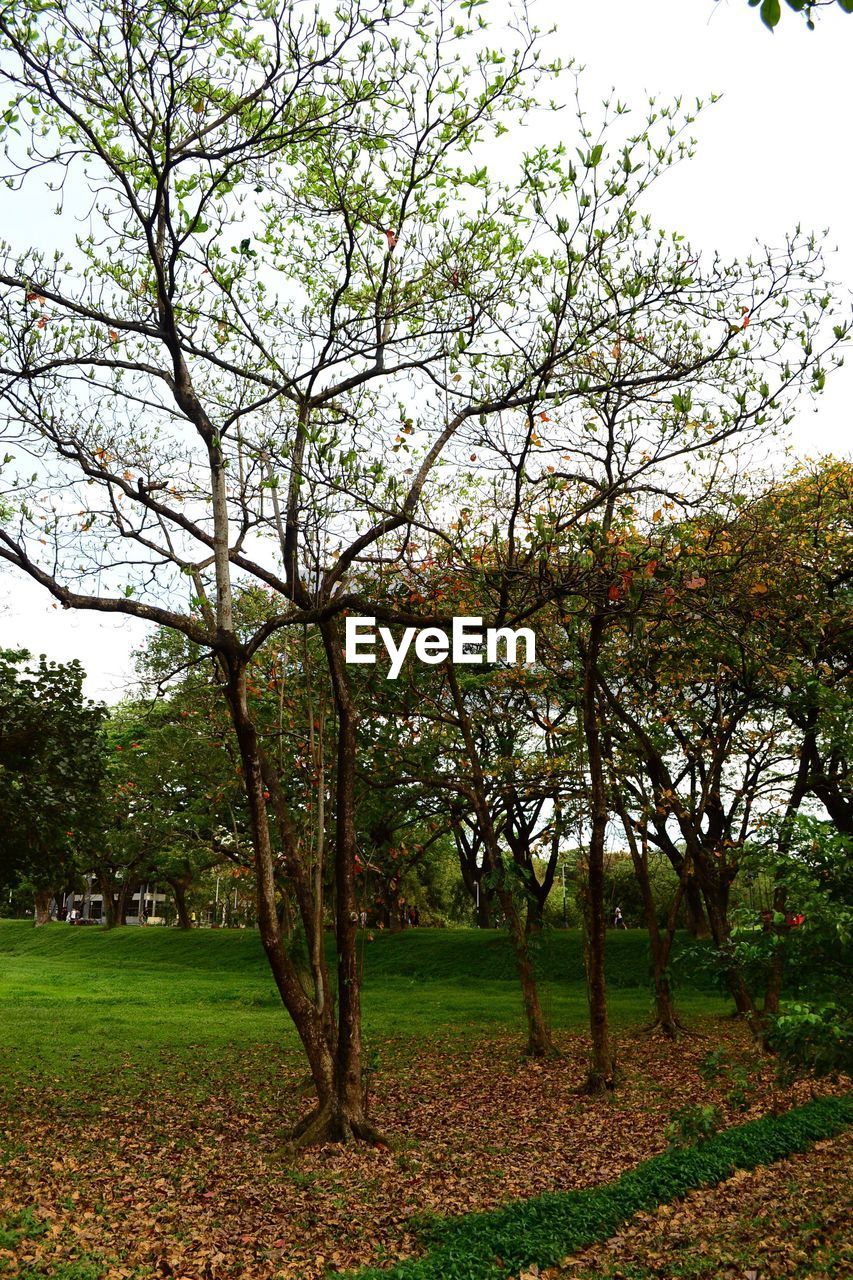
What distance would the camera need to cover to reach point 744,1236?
711 cm

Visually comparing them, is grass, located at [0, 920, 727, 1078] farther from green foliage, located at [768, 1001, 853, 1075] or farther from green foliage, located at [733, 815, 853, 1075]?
green foliage, located at [768, 1001, 853, 1075]

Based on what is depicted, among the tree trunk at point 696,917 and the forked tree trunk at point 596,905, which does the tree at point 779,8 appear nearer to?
the forked tree trunk at point 596,905

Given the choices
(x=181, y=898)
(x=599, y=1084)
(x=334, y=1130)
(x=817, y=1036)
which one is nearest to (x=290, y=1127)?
(x=334, y=1130)

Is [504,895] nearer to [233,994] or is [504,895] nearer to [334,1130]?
[334,1130]

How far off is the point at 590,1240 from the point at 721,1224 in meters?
0.99

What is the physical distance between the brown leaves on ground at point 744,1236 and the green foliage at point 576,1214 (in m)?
0.12

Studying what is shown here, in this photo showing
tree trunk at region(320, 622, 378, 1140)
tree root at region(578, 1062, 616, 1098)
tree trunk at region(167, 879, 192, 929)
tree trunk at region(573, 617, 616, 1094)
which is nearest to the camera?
tree trunk at region(320, 622, 378, 1140)

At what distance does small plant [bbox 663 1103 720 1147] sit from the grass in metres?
8.68

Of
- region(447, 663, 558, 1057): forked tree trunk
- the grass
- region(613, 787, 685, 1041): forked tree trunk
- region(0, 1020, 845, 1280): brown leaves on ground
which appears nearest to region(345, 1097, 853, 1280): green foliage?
region(0, 1020, 845, 1280): brown leaves on ground

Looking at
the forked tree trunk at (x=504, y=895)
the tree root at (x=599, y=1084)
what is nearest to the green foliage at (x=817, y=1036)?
the tree root at (x=599, y=1084)

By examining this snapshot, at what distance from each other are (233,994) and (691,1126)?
17034 millimetres

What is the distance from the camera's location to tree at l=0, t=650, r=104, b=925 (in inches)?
506

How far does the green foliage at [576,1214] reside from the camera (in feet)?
21.6

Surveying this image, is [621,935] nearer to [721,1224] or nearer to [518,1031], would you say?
[518,1031]
